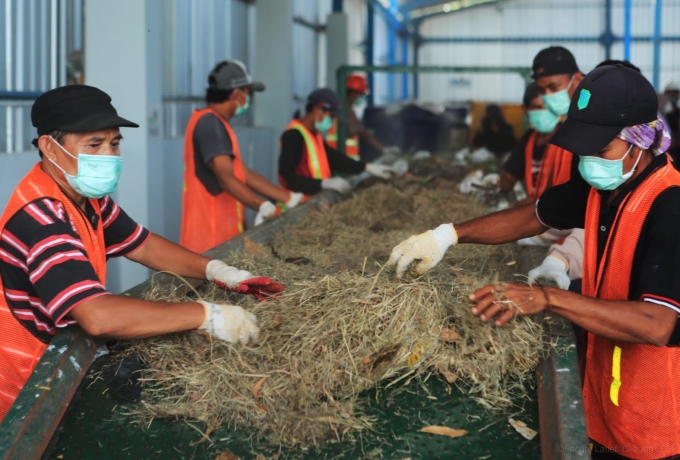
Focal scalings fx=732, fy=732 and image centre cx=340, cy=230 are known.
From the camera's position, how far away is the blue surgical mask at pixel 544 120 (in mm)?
4457

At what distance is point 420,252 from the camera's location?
8.25 feet

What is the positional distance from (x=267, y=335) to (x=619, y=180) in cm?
110

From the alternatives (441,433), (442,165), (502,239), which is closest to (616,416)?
(441,433)

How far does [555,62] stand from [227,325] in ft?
8.88

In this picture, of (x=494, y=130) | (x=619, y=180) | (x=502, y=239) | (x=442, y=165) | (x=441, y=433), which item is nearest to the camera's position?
(x=441, y=433)

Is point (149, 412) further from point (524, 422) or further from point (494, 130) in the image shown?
point (494, 130)

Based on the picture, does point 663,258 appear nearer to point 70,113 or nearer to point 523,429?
point 523,429

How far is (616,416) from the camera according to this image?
7.11 feet

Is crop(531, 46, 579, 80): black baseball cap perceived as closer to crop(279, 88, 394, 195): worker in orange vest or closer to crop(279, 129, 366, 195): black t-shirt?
crop(279, 88, 394, 195): worker in orange vest

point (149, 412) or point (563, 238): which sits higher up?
point (563, 238)

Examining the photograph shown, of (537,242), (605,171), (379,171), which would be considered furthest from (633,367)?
(379,171)

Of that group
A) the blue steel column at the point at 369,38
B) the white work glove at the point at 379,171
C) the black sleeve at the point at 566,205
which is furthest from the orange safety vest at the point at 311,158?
the blue steel column at the point at 369,38

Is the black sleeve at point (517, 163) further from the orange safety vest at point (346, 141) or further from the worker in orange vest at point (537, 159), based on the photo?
the orange safety vest at point (346, 141)

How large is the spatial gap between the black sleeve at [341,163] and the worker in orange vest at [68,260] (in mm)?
4174
